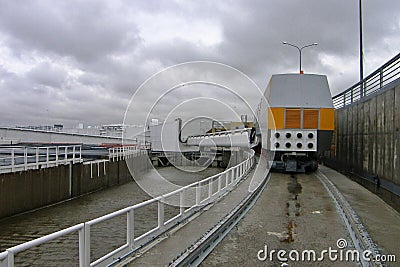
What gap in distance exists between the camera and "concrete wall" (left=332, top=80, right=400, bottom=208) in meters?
12.9

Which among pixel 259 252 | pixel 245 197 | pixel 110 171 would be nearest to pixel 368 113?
pixel 245 197

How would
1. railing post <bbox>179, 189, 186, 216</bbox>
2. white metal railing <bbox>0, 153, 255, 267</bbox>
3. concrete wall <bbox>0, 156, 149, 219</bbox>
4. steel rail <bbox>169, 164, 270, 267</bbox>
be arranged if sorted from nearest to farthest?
white metal railing <bbox>0, 153, 255, 267</bbox> → steel rail <bbox>169, 164, 270, 267</bbox> → railing post <bbox>179, 189, 186, 216</bbox> → concrete wall <bbox>0, 156, 149, 219</bbox>

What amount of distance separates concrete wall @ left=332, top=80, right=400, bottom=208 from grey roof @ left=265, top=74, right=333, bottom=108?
7.03ft

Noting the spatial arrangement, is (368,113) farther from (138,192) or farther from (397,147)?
(138,192)

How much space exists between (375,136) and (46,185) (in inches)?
677

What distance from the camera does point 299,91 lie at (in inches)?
742

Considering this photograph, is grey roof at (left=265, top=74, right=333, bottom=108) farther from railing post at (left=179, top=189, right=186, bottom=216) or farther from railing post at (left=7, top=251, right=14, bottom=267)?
railing post at (left=7, top=251, right=14, bottom=267)

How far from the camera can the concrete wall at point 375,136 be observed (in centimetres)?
1287

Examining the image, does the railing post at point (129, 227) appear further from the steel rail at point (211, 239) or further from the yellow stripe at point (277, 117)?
the yellow stripe at point (277, 117)

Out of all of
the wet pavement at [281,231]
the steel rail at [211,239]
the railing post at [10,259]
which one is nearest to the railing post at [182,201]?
the steel rail at [211,239]

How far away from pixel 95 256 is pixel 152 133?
125 ft

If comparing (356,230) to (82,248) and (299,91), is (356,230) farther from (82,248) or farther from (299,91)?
(299,91)

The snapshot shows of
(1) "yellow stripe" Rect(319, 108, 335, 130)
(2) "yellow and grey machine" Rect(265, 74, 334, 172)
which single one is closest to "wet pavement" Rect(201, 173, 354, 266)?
(2) "yellow and grey machine" Rect(265, 74, 334, 172)

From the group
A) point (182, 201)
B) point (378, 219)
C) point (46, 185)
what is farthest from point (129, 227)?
point (46, 185)
